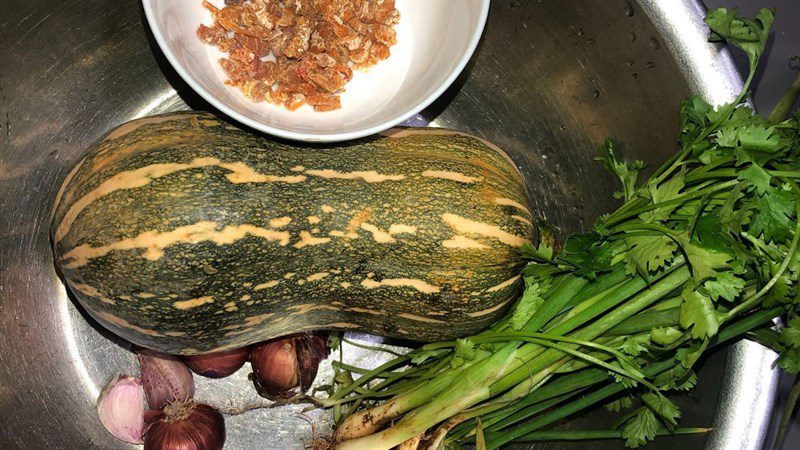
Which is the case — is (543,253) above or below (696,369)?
above

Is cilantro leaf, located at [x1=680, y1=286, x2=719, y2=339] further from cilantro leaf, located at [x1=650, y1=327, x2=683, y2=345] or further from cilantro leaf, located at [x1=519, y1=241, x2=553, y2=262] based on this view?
cilantro leaf, located at [x1=519, y1=241, x2=553, y2=262]

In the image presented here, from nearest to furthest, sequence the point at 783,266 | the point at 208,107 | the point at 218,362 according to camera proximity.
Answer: the point at 783,266 < the point at 218,362 < the point at 208,107

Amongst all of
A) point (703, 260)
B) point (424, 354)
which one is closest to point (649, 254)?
point (703, 260)

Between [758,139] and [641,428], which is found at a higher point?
[758,139]

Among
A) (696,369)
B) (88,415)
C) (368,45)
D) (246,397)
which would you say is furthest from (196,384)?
(696,369)

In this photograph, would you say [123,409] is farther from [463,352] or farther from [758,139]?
[758,139]

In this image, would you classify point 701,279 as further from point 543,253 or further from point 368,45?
point 368,45

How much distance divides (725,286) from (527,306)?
32cm

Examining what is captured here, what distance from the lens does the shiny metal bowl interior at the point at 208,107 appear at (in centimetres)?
128

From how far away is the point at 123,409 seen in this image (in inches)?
55.7

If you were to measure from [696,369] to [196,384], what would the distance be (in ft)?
3.31

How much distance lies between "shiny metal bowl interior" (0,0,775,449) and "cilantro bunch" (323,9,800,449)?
90 millimetres

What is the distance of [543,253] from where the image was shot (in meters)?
1.15

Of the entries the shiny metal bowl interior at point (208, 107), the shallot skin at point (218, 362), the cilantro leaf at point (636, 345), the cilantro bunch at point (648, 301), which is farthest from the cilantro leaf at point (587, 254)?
the shallot skin at point (218, 362)
